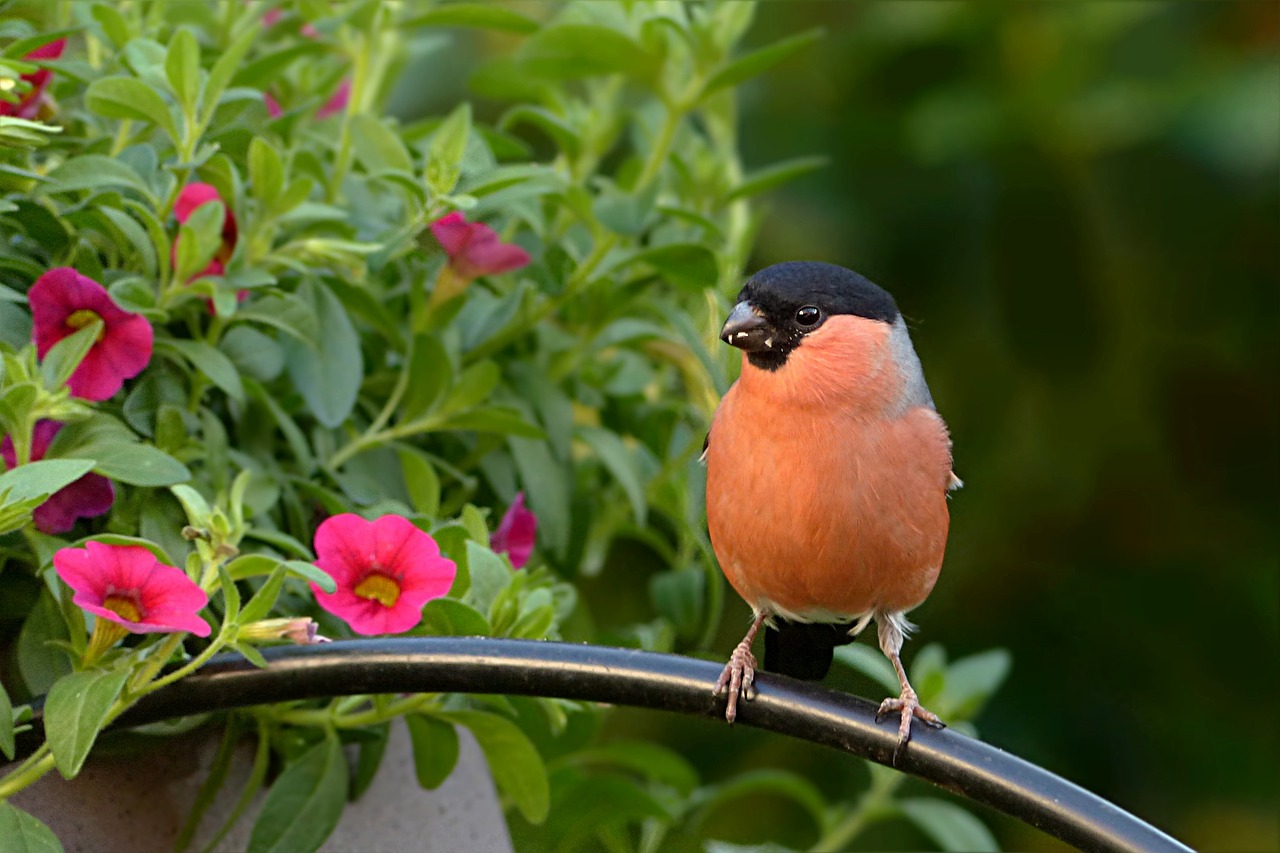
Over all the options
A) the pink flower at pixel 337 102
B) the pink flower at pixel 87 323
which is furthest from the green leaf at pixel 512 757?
the pink flower at pixel 337 102

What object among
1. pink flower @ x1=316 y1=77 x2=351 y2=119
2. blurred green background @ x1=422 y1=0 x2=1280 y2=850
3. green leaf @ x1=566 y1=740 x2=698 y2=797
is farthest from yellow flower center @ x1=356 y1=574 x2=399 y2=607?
blurred green background @ x1=422 y1=0 x2=1280 y2=850

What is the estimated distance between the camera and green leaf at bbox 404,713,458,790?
3.78 feet

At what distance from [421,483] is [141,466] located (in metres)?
0.27

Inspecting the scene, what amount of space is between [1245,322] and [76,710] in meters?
2.11

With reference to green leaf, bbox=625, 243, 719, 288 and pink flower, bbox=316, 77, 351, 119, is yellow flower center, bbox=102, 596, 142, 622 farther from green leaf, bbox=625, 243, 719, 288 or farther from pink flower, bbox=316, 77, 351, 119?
pink flower, bbox=316, 77, 351, 119

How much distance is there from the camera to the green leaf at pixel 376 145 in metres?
1.28

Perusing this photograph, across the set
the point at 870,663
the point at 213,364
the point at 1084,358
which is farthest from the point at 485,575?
the point at 1084,358

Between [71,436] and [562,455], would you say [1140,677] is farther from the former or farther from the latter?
[71,436]

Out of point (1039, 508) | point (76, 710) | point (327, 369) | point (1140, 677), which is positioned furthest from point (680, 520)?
point (1140, 677)

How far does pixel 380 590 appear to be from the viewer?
40.8 inches

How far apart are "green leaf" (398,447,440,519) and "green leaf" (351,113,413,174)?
0.80 ft

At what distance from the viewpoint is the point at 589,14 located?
1459 millimetres

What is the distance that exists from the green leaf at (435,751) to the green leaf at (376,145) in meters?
0.46

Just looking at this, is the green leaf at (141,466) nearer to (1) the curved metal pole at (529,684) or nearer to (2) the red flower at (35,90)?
(1) the curved metal pole at (529,684)
